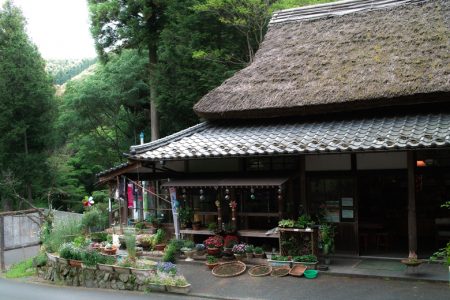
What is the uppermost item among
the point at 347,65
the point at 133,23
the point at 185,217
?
the point at 133,23

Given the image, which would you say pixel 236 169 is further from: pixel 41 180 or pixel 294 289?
pixel 41 180

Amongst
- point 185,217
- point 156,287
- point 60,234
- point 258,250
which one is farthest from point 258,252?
point 60,234

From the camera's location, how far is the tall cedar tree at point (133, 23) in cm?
2220

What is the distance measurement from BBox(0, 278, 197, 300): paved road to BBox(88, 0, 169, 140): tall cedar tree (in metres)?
11.9

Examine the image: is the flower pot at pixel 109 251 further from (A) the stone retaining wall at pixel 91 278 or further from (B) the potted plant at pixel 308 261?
(B) the potted plant at pixel 308 261

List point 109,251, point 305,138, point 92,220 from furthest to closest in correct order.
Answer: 1. point 92,220
2. point 109,251
3. point 305,138

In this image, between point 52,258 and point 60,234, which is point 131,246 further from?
point 60,234

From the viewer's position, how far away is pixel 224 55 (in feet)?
65.7

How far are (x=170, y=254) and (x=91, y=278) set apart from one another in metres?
2.07

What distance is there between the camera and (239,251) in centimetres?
1123

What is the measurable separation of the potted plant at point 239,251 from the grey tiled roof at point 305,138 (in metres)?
2.35

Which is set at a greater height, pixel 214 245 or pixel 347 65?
pixel 347 65

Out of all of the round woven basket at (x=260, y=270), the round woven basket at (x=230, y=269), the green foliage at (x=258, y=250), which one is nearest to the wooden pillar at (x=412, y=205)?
the round woven basket at (x=260, y=270)

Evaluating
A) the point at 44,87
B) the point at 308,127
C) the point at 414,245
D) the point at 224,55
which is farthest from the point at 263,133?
the point at 44,87
